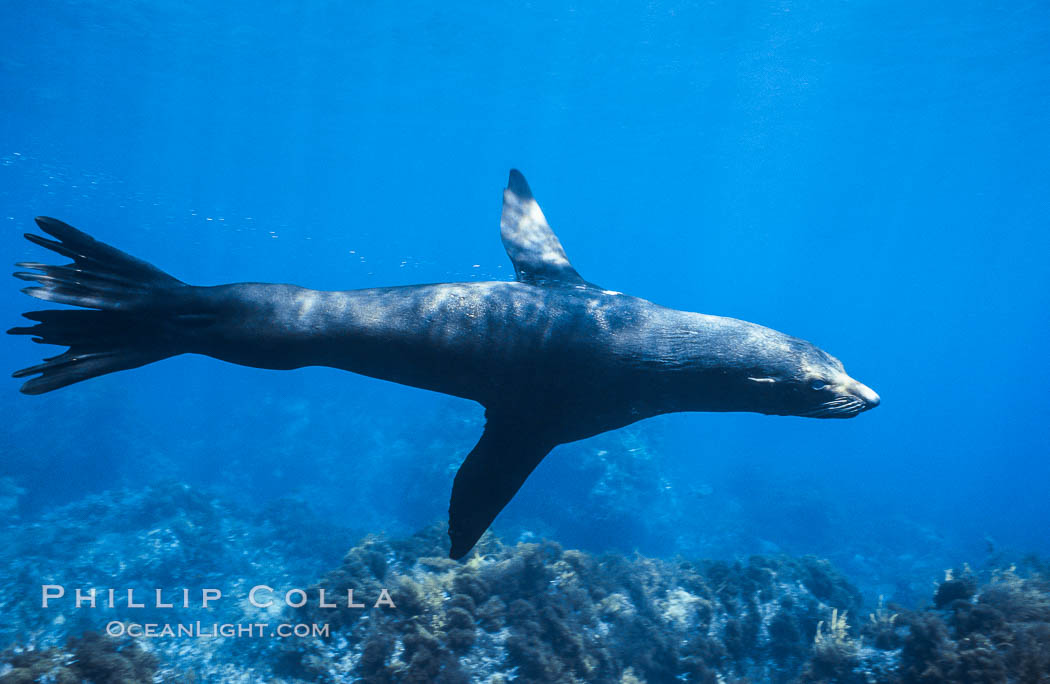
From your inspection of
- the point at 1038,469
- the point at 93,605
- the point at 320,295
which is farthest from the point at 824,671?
the point at 1038,469

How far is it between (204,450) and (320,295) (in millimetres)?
25234

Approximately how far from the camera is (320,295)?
10.7ft

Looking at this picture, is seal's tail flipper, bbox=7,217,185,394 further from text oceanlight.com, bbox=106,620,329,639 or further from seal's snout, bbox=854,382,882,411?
text oceanlight.com, bbox=106,620,329,639

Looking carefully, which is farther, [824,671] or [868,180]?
[868,180]

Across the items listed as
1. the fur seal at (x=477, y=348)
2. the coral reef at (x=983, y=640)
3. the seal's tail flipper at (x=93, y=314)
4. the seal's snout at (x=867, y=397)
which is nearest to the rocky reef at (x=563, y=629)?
the coral reef at (x=983, y=640)

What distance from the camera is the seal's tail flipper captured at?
290 centimetres

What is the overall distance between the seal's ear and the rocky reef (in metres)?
4.01

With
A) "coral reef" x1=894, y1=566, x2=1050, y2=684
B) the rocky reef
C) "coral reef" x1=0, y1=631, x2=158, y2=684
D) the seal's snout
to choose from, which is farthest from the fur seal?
"coral reef" x1=0, y1=631, x2=158, y2=684

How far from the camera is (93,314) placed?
118 inches

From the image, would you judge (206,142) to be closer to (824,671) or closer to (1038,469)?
(824,671)

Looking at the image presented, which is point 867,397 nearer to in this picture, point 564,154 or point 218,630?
point 218,630

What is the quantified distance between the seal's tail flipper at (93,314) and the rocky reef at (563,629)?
13.0ft

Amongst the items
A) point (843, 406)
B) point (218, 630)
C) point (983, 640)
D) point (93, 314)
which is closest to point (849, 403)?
point (843, 406)

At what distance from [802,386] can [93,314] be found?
4.26 meters
